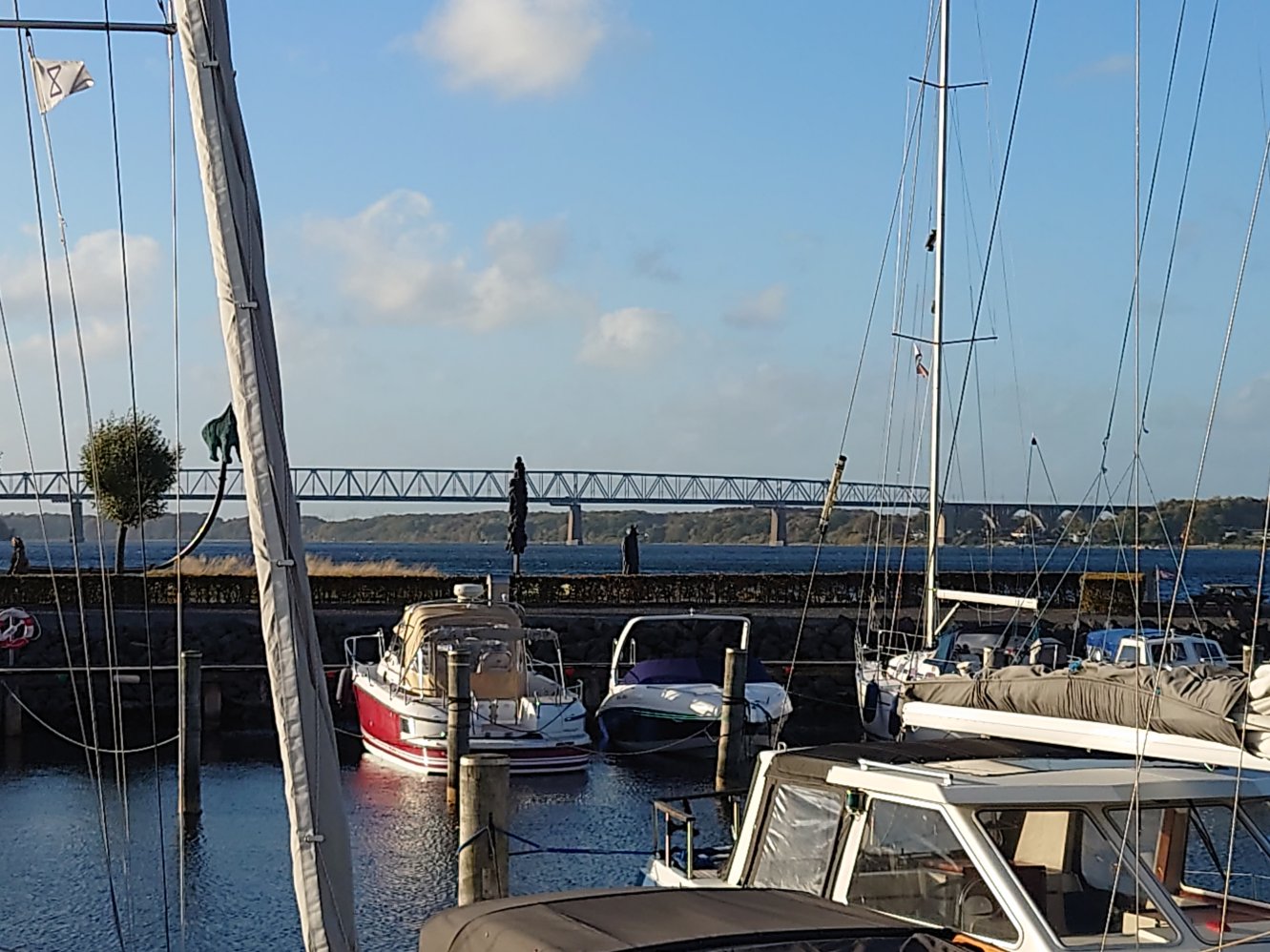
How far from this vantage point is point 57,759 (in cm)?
2573

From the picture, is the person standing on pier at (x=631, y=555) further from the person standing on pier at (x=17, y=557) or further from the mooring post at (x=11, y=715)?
the mooring post at (x=11, y=715)

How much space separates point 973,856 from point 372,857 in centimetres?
1293

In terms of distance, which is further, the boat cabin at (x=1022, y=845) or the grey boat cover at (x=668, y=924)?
the boat cabin at (x=1022, y=845)

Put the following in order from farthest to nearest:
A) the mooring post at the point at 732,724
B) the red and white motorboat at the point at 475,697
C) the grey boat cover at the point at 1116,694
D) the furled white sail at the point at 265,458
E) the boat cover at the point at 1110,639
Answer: the boat cover at the point at 1110,639 → the red and white motorboat at the point at 475,697 → the mooring post at the point at 732,724 → the grey boat cover at the point at 1116,694 → the furled white sail at the point at 265,458

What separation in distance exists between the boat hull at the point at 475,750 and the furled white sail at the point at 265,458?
16.2 m

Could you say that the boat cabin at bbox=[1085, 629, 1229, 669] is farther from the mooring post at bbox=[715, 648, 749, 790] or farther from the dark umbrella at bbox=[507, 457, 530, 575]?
the dark umbrella at bbox=[507, 457, 530, 575]

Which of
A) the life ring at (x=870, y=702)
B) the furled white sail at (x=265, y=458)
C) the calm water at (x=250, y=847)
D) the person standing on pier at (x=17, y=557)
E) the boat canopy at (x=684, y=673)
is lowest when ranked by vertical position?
the calm water at (x=250, y=847)

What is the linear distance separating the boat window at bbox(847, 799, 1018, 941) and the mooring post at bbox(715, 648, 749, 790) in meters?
14.7

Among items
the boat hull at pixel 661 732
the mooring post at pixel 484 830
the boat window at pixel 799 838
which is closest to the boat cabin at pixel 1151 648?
the boat hull at pixel 661 732

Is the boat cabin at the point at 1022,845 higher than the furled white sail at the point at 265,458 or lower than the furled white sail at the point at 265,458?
lower

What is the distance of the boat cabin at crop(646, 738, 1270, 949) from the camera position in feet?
Result: 22.9

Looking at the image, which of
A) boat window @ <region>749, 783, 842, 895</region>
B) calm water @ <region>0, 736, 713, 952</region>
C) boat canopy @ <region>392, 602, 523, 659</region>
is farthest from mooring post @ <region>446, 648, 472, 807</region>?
boat window @ <region>749, 783, 842, 895</region>

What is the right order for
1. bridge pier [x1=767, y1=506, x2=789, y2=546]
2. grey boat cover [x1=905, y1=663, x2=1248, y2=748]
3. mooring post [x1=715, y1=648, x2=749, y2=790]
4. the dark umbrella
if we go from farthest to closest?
bridge pier [x1=767, y1=506, x2=789, y2=546], the dark umbrella, mooring post [x1=715, y1=648, x2=749, y2=790], grey boat cover [x1=905, y1=663, x2=1248, y2=748]

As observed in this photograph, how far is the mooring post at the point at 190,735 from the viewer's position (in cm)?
1952
